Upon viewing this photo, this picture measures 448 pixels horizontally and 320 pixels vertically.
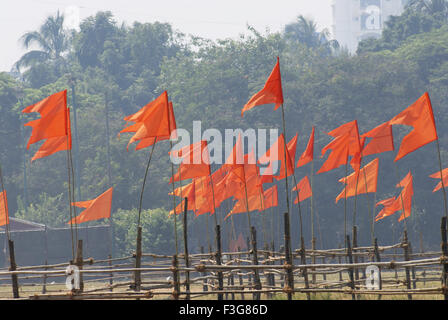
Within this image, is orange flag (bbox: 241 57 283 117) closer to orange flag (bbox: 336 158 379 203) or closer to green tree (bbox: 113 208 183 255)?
orange flag (bbox: 336 158 379 203)

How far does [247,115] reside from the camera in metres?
55.0

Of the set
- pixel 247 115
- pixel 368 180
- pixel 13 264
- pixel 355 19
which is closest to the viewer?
pixel 13 264

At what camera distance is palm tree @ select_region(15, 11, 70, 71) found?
74625 mm

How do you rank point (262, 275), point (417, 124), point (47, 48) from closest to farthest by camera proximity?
point (417, 124) → point (262, 275) → point (47, 48)

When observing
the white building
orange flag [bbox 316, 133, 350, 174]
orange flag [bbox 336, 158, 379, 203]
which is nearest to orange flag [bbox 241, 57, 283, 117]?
orange flag [bbox 316, 133, 350, 174]

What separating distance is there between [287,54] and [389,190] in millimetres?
20740

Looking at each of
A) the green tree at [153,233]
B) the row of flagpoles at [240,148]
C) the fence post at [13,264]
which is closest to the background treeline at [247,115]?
the green tree at [153,233]

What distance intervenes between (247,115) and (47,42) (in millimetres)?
28803

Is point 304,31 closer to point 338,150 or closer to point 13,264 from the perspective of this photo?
point 338,150

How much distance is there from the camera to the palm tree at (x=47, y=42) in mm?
74625

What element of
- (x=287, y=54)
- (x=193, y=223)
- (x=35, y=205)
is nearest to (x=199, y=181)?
(x=193, y=223)

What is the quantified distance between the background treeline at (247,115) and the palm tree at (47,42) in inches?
191

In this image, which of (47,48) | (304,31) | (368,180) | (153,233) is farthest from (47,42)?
(368,180)

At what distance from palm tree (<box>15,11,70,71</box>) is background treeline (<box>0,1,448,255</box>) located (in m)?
4.85
